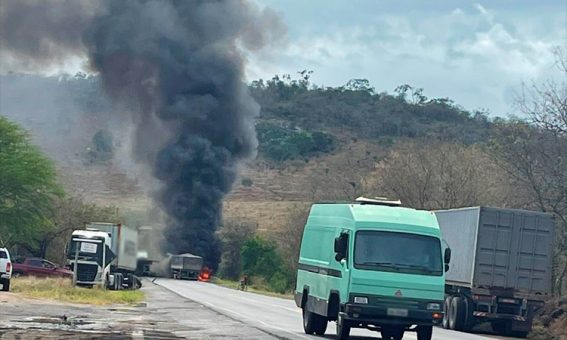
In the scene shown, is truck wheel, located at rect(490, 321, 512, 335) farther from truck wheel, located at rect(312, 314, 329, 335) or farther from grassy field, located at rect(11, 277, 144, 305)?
grassy field, located at rect(11, 277, 144, 305)

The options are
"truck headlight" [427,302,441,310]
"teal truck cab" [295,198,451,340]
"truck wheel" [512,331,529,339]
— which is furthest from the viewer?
"truck wheel" [512,331,529,339]

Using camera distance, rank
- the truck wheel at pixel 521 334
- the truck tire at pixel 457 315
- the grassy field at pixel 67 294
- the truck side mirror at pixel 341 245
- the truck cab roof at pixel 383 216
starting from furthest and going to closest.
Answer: the grassy field at pixel 67 294 < the truck wheel at pixel 521 334 < the truck tire at pixel 457 315 < the truck cab roof at pixel 383 216 < the truck side mirror at pixel 341 245

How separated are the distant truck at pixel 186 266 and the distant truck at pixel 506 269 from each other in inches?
1660

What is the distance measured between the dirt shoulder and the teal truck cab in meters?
1.79

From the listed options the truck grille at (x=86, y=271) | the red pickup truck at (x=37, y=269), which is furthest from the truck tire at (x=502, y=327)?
the red pickup truck at (x=37, y=269)

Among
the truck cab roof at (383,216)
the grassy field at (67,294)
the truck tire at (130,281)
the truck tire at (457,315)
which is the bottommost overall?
the truck tire at (130,281)

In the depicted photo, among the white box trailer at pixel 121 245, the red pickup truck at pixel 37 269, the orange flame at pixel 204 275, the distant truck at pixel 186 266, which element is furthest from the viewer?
the orange flame at pixel 204 275

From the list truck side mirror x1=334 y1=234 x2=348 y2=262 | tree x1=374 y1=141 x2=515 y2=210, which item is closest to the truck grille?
tree x1=374 y1=141 x2=515 y2=210

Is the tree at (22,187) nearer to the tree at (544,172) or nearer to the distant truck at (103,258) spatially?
the distant truck at (103,258)

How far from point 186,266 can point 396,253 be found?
174 ft

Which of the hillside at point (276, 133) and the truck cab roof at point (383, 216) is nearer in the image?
the truck cab roof at point (383, 216)

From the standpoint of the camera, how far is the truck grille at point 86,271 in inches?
1869

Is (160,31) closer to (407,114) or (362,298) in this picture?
(362,298)

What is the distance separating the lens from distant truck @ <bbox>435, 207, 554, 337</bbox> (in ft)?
104
